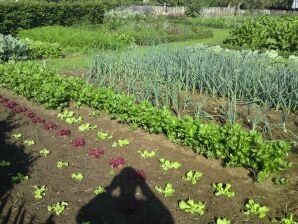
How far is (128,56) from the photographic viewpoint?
973 centimetres

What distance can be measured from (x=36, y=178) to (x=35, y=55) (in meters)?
9.82

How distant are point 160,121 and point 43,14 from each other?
759 inches

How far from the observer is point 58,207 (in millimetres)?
4949

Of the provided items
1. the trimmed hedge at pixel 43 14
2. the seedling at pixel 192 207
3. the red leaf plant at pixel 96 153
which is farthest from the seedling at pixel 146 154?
the trimmed hedge at pixel 43 14

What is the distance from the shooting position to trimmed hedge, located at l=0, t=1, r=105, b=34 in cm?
2228

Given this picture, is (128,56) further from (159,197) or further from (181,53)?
(159,197)

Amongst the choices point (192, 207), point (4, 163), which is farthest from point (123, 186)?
point (4, 163)

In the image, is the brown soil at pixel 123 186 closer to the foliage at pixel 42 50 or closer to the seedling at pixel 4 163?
the seedling at pixel 4 163

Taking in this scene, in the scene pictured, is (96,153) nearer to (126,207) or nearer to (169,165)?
(169,165)

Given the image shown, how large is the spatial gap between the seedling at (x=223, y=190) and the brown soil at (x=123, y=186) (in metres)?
0.07

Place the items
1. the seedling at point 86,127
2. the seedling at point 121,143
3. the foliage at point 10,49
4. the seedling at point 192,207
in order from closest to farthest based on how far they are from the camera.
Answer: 1. the seedling at point 192,207
2. the seedling at point 121,143
3. the seedling at point 86,127
4. the foliage at point 10,49

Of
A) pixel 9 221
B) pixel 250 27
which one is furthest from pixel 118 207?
pixel 250 27

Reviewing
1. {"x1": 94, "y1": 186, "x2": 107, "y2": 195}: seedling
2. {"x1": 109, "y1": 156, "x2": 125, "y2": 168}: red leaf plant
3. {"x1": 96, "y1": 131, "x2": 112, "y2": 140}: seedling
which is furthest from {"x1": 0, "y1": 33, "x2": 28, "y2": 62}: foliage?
{"x1": 94, "y1": 186, "x2": 107, "y2": 195}: seedling

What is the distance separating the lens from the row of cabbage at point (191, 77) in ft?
25.0
